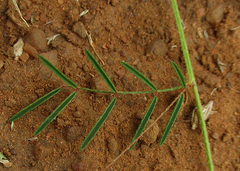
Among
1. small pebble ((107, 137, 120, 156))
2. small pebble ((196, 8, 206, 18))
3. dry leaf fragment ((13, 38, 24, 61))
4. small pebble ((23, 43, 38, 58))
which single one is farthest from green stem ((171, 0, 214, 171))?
dry leaf fragment ((13, 38, 24, 61))

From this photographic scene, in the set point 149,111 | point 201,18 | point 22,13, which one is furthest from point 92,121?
point 201,18

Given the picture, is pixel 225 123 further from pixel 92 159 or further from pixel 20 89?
pixel 20 89

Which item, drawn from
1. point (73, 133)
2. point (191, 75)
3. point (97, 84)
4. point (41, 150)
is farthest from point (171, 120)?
point (41, 150)

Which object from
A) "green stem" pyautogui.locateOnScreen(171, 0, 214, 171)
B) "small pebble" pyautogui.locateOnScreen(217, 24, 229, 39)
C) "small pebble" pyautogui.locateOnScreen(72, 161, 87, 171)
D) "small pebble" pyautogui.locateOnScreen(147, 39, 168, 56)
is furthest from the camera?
"small pebble" pyautogui.locateOnScreen(217, 24, 229, 39)

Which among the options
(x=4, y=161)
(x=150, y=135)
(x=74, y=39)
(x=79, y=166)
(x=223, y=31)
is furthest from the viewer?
(x=223, y=31)

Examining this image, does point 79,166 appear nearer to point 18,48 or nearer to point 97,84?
point 97,84

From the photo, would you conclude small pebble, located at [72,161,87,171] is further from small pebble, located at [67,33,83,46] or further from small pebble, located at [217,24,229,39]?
small pebble, located at [217,24,229,39]

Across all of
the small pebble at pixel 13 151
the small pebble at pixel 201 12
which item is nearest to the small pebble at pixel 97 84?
the small pebble at pixel 13 151
